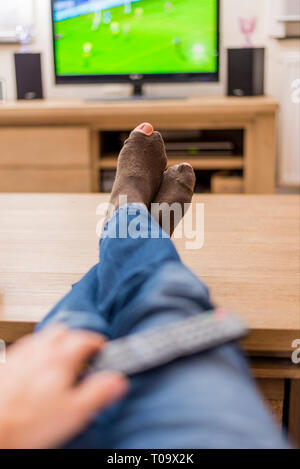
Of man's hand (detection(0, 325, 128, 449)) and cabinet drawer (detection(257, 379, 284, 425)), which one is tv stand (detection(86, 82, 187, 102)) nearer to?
cabinet drawer (detection(257, 379, 284, 425))

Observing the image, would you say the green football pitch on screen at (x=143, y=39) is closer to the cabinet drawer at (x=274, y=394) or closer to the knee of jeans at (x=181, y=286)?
the cabinet drawer at (x=274, y=394)

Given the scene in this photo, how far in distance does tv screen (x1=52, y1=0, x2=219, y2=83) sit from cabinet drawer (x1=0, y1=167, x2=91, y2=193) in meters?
0.50

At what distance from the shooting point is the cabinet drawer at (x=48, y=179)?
2.62 m

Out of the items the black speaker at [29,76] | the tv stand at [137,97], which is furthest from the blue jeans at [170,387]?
the black speaker at [29,76]

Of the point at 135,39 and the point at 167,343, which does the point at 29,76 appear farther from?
the point at 167,343

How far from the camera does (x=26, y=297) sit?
79 centimetres

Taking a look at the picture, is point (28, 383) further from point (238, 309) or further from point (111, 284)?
point (238, 309)

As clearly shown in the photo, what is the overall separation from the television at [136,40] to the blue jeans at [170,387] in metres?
2.27

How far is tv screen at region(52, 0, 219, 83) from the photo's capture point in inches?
103

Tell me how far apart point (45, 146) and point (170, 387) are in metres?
2.29

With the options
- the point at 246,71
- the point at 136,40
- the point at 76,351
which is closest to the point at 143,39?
the point at 136,40

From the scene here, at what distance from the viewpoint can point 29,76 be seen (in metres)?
2.82

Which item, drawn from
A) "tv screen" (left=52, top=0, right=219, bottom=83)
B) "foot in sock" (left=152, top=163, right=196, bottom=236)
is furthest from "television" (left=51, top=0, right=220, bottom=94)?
"foot in sock" (left=152, top=163, right=196, bottom=236)

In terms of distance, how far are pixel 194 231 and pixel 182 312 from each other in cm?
61
